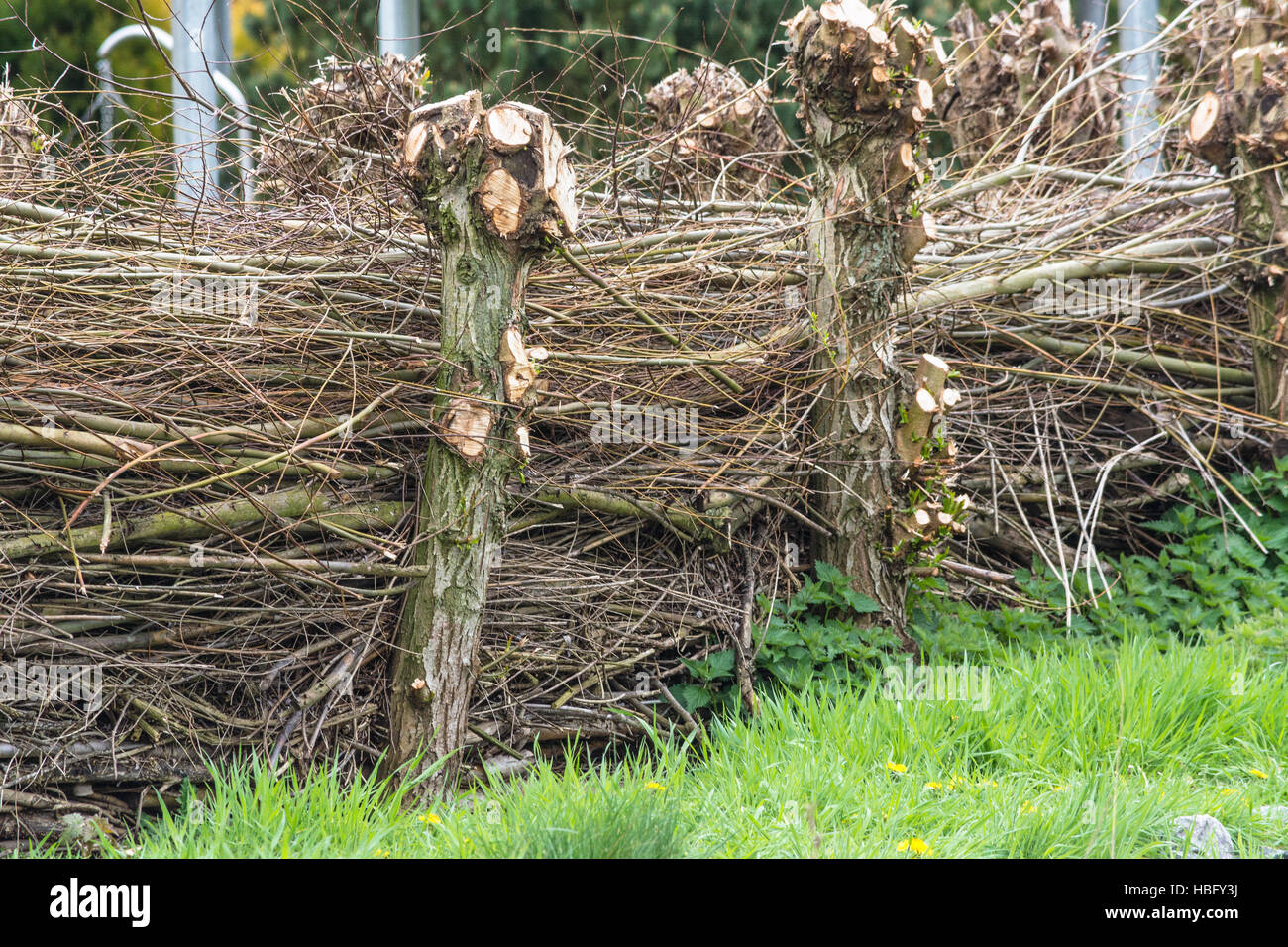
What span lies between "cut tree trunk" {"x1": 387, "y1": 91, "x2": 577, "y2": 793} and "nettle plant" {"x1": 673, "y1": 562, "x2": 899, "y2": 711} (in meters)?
0.95

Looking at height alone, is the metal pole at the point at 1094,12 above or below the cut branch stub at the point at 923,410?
above

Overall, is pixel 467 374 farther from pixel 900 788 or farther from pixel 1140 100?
pixel 1140 100

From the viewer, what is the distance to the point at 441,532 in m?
3.07

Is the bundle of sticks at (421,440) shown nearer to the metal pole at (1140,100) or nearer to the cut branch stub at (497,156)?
the cut branch stub at (497,156)

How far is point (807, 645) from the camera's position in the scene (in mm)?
3750

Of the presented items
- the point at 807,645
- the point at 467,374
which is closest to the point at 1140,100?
the point at 807,645

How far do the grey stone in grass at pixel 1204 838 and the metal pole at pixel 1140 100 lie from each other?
355 cm

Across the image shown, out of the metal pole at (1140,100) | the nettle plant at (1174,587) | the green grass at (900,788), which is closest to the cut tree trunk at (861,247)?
the nettle plant at (1174,587)

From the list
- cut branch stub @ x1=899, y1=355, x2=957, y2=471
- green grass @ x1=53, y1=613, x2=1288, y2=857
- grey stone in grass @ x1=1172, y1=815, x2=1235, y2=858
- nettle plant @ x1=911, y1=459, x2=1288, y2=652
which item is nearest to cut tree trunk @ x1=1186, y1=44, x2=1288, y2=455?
nettle plant @ x1=911, y1=459, x2=1288, y2=652

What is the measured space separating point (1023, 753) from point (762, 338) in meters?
1.80

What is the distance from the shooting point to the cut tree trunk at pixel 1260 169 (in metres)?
4.38

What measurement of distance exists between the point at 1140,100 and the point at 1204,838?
622cm

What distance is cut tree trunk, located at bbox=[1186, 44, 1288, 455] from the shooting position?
4.38 m

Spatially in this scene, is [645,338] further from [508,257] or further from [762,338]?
[508,257]
